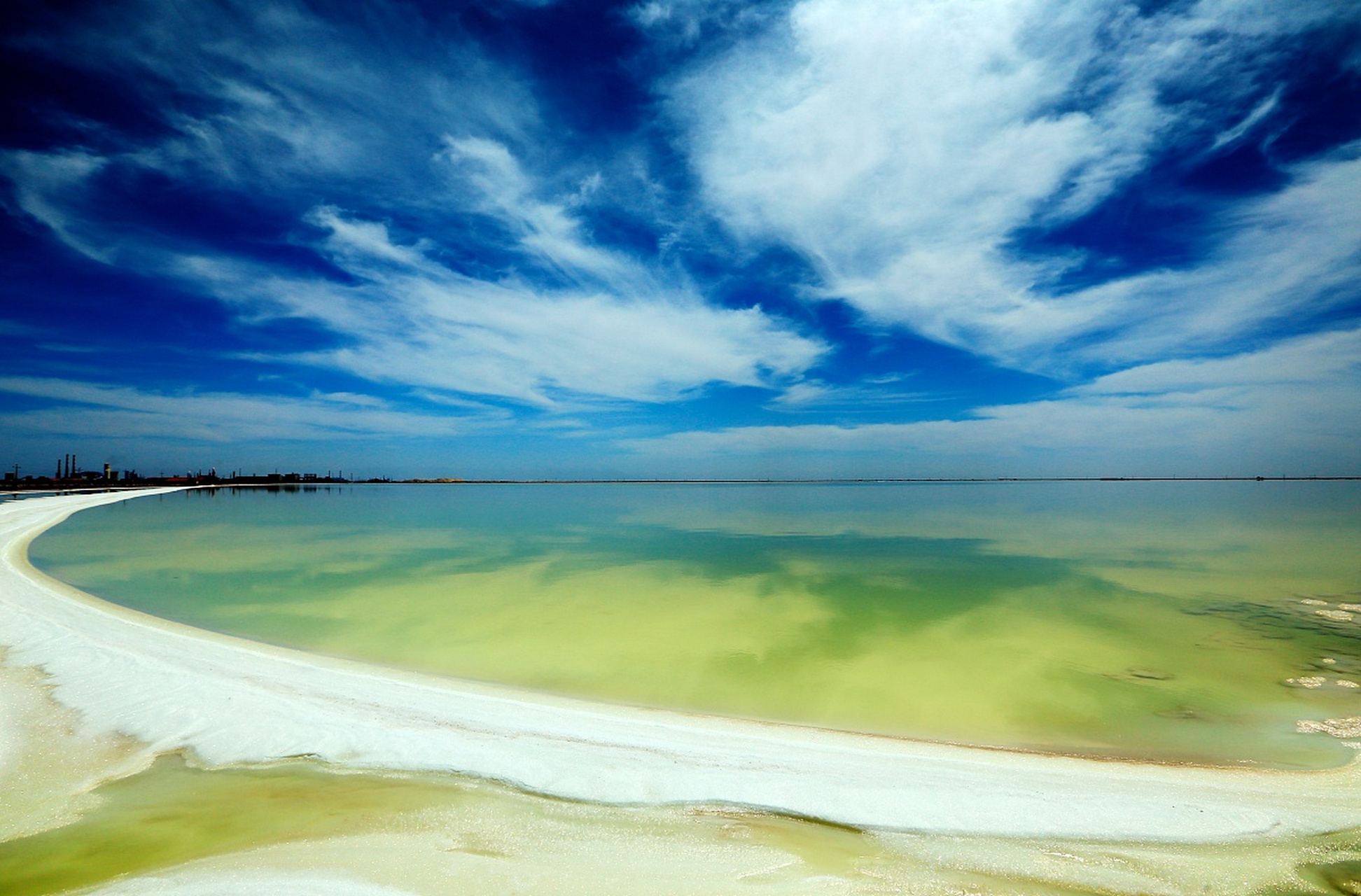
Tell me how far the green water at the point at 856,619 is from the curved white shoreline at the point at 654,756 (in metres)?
0.93

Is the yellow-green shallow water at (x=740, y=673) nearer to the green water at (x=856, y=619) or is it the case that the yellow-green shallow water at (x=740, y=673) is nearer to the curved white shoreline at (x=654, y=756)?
the green water at (x=856, y=619)

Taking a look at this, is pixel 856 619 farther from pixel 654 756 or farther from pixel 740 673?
pixel 654 756

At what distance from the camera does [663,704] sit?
6418 mm

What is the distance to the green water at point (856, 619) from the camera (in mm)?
6297

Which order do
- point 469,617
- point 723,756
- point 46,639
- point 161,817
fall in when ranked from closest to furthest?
point 161,817
point 723,756
point 46,639
point 469,617

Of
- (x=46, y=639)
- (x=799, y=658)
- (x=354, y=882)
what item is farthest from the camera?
(x=799, y=658)

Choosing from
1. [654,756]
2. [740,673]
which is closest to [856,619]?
[740,673]

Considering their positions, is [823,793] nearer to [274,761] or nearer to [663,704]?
[663,704]

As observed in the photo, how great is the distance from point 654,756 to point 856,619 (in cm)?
666

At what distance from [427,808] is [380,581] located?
1117 centimetres

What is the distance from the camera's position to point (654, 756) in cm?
453

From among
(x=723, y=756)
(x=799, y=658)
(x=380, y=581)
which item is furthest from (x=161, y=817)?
(x=380, y=581)

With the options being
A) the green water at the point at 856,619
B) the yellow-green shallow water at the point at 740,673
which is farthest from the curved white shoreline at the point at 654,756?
the green water at the point at 856,619

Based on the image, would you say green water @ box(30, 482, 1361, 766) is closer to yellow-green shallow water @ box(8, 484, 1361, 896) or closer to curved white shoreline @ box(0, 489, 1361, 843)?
yellow-green shallow water @ box(8, 484, 1361, 896)
